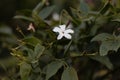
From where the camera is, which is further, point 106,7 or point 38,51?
point 106,7

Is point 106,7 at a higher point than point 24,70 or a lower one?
higher

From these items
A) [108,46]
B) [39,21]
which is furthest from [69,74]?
[39,21]

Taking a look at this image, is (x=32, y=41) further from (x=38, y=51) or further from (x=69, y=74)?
(x=69, y=74)

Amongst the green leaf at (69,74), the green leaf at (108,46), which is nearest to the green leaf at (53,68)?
the green leaf at (69,74)

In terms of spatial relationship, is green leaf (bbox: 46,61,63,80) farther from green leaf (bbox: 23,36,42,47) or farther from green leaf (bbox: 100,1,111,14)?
green leaf (bbox: 100,1,111,14)

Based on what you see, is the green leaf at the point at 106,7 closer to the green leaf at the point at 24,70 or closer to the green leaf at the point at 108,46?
the green leaf at the point at 108,46
